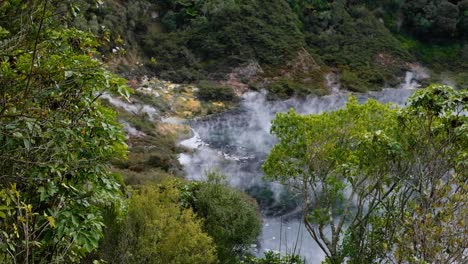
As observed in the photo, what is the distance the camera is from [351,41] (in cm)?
6091

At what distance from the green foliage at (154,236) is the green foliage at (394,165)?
3.85 m

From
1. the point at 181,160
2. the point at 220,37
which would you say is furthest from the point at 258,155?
the point at 220,37

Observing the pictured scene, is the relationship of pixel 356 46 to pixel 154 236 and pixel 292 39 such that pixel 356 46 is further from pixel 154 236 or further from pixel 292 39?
pixel 154 236

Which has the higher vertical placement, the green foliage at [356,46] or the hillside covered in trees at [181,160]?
the green foliage at [356,46]

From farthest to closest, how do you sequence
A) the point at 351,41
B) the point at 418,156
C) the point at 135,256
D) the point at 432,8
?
the point at 432,8 < the point at 351,41 < the point at 135,256 < the point at 418,156

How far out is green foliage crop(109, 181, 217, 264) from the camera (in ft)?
40.0

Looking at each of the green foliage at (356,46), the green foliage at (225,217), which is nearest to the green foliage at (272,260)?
the green foliage at (225,217)

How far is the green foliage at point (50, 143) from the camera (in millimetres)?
4953

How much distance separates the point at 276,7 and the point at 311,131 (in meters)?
49.4

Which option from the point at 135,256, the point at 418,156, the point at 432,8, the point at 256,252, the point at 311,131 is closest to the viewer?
the point at 418,156

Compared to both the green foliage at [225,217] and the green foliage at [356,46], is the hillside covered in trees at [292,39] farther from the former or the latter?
the green foliage at [225,217]

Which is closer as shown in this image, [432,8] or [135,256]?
[135,256]

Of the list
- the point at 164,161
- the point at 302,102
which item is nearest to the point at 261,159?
the point at 164,161

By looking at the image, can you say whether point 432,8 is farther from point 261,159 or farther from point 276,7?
point 261,159
